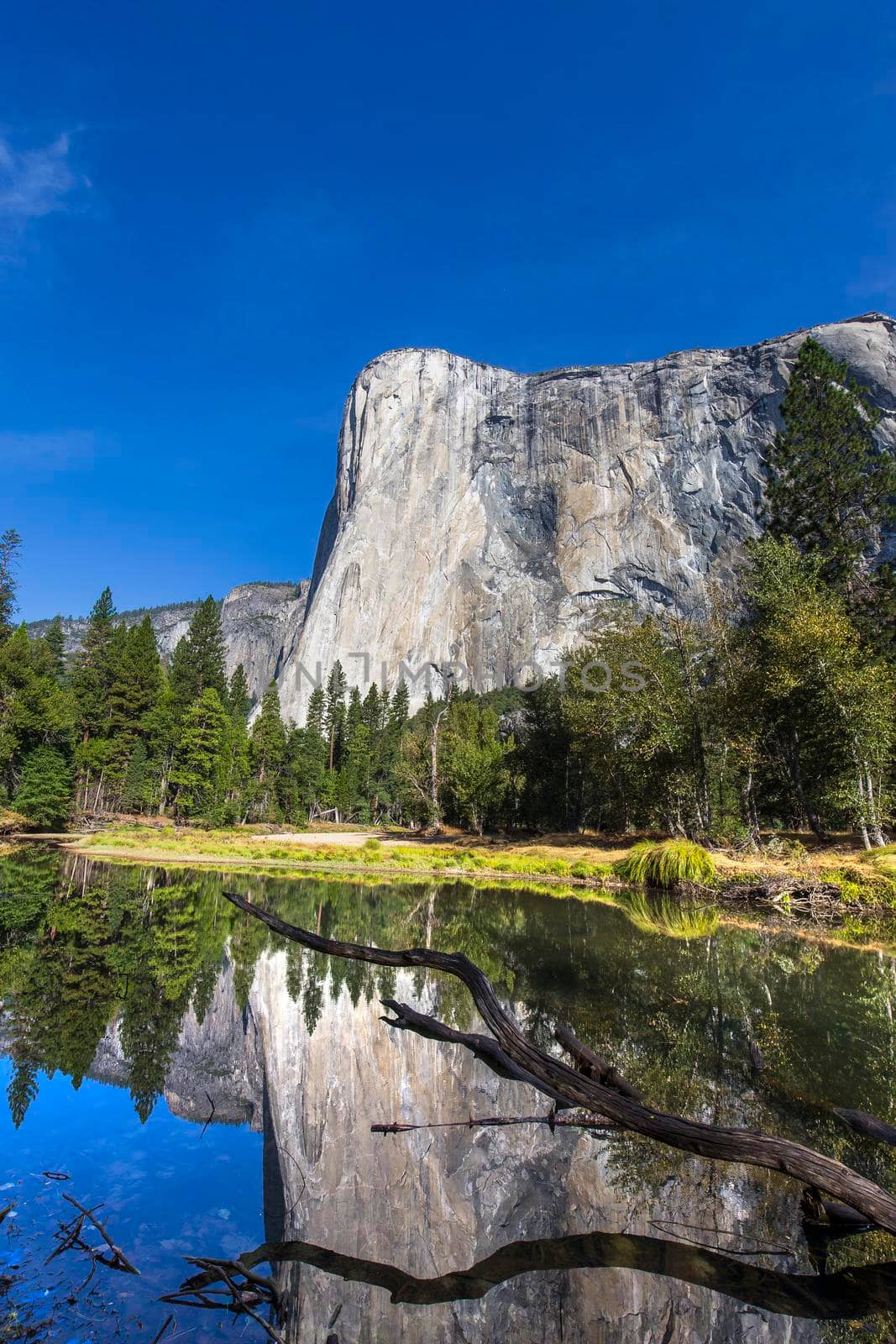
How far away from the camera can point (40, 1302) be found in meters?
2.61

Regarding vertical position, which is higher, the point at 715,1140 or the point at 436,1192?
the point at 715,1140

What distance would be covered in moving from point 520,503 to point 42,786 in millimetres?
89695

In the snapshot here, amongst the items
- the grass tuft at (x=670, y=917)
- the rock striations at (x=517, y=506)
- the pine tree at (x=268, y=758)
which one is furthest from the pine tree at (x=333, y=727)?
the grass tuft at (x=670, y=917)

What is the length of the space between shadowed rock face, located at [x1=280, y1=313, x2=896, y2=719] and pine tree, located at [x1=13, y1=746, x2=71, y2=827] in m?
65.5

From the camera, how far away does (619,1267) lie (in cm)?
291

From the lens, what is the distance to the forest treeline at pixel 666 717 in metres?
22.1

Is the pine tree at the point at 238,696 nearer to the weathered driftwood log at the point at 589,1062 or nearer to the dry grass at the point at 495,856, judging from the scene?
the dry grass at the point at 495,856

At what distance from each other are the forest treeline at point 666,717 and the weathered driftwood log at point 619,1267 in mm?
19692

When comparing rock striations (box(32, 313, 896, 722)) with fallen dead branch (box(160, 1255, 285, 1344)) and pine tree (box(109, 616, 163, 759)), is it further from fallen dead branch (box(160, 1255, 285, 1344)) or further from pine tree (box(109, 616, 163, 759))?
fallen dead branch (box(160, 1255, 285, 1344))

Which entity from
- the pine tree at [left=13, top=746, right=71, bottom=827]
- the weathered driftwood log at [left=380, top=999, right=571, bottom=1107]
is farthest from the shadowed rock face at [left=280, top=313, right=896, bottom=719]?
the weathered driftwood log at [left=380, top=999, right=571, bottom=1107]

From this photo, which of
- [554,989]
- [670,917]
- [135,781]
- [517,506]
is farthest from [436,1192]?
[517,506]

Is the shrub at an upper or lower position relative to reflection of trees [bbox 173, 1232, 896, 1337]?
lower

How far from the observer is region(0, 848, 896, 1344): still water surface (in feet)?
8.67

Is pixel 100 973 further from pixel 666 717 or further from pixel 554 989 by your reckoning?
pixel 666 717
